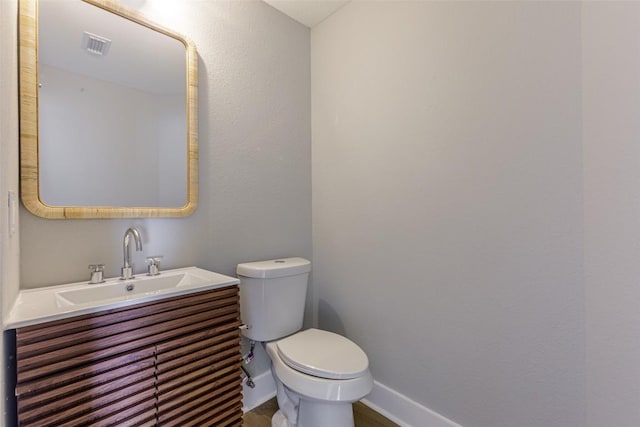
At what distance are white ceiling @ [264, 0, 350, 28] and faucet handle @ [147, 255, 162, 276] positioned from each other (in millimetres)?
1614

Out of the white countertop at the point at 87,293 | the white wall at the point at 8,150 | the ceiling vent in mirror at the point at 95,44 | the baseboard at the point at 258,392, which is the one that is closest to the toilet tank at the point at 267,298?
the white countertop at the point at 87,293

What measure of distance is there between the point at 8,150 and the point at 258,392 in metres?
1.56

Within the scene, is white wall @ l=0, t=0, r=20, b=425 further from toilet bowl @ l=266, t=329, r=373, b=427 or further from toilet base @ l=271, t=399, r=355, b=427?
toilet base @ l=271, t=399, r=355, b=427

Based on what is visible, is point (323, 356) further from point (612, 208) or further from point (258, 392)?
point (612, 208)

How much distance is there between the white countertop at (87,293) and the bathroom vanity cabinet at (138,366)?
23 mm

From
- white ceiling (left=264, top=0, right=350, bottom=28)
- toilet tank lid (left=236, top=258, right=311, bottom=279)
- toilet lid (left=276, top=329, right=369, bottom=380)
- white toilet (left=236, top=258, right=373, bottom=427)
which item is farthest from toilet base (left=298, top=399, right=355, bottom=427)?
white ceiling (left=264, top=0, right=350, bottom=28)

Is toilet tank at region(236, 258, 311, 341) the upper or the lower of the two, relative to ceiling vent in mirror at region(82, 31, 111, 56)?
lower

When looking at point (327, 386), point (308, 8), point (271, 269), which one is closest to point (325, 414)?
point (327, 386)

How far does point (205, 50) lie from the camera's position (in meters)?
1.50

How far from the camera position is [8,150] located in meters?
0.81

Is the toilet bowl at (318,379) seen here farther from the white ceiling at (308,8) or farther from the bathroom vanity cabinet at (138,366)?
the white ceiling at (308,8)

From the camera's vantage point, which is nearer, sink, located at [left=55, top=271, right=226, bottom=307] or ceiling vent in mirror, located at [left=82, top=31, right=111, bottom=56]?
sink, located at [left=55, top=271, right=226, bottom=307]

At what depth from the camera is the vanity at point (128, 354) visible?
77 centimetres

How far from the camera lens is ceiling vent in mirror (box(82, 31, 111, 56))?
1184mm
